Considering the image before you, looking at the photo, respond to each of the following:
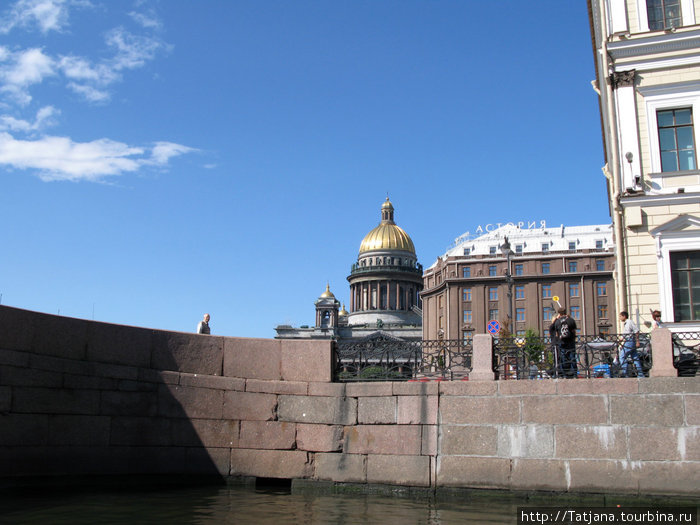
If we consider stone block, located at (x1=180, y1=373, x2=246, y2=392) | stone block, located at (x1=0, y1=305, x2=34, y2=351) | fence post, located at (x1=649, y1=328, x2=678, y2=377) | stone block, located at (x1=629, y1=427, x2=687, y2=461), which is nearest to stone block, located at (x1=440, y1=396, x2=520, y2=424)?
stone block, located at (x1=629, y1=427, x2=687, y2=461)

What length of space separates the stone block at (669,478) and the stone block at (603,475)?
0.11m

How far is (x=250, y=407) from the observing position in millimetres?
12023

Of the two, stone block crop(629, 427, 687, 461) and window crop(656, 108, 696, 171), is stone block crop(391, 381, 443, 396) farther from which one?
window crop(656, 108, 696, 171)

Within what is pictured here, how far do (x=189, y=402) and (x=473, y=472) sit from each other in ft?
15.2

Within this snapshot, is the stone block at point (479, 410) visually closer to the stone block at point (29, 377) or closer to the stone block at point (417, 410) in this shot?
the stone block at point (417, 410)

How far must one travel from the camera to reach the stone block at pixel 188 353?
11992 millimetres

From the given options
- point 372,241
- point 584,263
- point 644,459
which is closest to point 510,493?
point 644,459

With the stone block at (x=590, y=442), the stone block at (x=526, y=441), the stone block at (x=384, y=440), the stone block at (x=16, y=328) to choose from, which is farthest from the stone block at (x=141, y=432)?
the stone block at (x=590, y=442)

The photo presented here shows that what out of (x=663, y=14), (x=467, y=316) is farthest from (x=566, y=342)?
(x=467, y=316)

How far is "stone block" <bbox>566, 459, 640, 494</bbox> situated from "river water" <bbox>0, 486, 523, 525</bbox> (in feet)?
3.38

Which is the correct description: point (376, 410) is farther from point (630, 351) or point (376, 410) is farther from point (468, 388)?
point (630, 351)

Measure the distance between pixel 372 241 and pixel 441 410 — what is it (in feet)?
386

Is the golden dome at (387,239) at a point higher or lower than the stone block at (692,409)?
higher

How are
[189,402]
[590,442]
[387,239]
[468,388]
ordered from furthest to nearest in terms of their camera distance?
[387,239]
[189,402]
[468,388]
[590,442]
